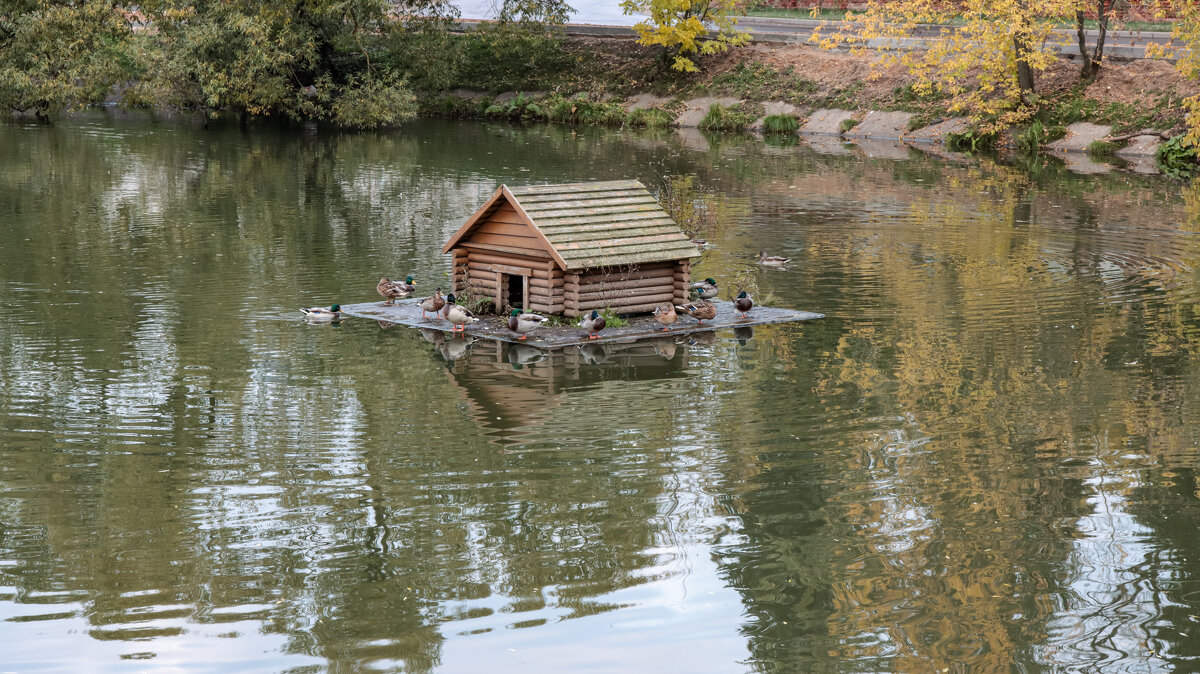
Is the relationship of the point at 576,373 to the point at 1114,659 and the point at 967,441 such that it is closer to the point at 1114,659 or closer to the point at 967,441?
the point at 967,441

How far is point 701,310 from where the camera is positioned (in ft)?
75.7

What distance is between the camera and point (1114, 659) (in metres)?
10.9

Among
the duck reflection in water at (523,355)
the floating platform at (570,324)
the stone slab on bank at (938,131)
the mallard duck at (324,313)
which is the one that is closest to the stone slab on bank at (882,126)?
the stone slab on bank at (938,131)

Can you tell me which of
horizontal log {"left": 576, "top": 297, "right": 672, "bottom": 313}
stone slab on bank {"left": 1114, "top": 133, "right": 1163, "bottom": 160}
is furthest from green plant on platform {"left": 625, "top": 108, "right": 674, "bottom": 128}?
horizontal log {"left": 576, "top": 297, "right": 672, "bottom": 313}

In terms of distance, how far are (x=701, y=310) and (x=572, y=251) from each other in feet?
8.43

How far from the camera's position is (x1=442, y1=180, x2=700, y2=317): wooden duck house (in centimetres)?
2255

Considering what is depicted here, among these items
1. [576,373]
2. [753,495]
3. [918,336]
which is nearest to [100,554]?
[753,495]

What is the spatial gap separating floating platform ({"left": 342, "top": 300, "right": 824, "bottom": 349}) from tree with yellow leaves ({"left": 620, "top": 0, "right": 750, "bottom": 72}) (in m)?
44.6

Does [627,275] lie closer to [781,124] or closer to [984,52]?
[984,52]

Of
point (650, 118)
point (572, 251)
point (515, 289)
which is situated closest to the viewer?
point (572, 251)

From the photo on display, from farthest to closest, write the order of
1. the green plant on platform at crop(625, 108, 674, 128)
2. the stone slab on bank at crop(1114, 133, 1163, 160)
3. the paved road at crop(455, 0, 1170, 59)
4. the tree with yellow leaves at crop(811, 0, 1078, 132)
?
the green plant on platform at crop(625, 108, 674, 128)
the paved road at crop(455, 0, 1170, 59)
the tree with yellow leaves at crop(811, 0, 1078, 132)
the stone slab on bank at crop(1114, 133, 1163, 160)

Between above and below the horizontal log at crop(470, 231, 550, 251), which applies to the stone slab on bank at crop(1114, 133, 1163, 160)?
above

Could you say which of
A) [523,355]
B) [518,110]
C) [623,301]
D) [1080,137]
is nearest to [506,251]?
[623,301]

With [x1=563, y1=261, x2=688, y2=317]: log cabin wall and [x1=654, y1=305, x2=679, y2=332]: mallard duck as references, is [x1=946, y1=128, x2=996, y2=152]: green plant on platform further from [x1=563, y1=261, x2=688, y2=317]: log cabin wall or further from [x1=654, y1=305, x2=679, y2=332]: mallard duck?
[x1=654, y1=305, x2=679, y2=332]: mallard duck
